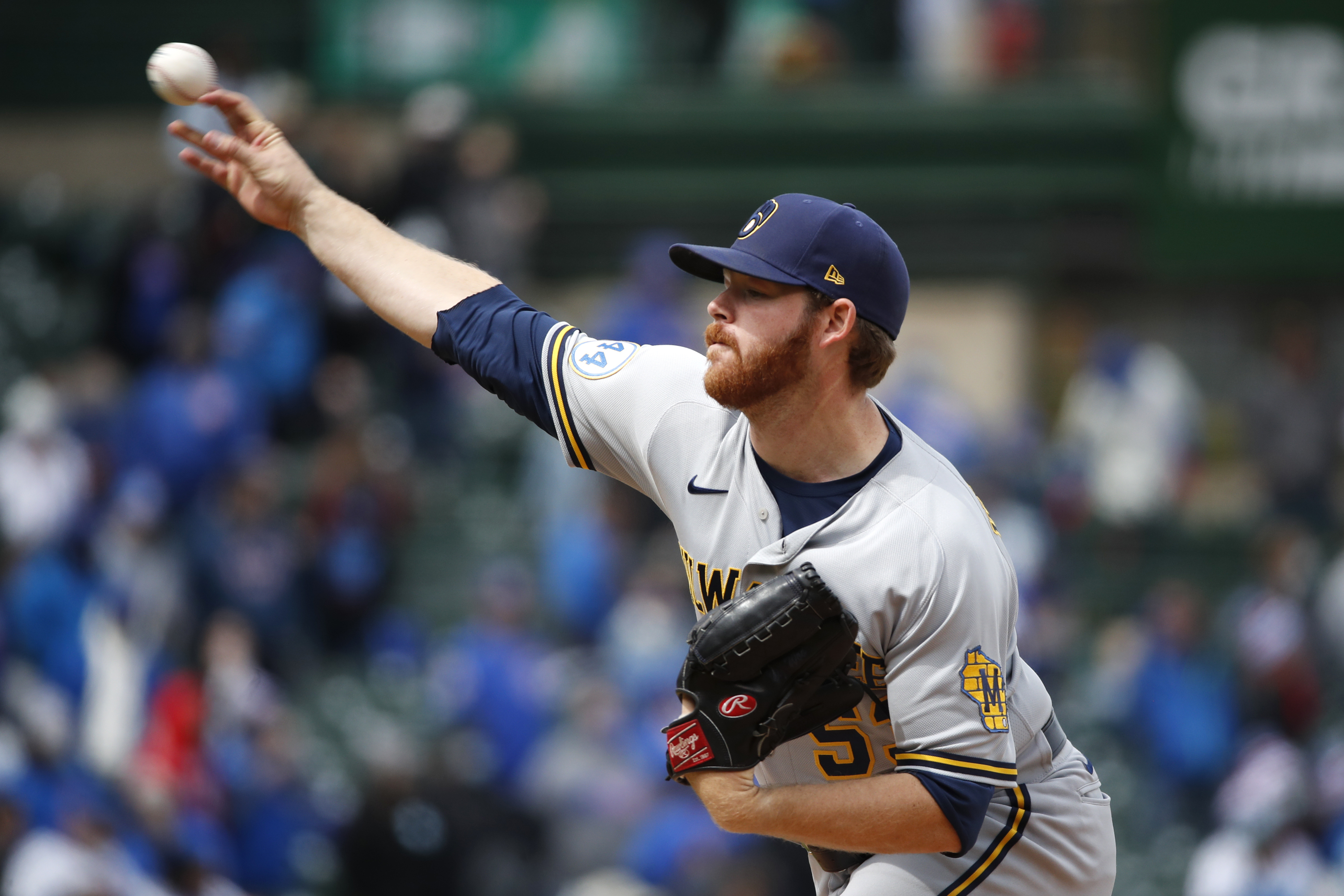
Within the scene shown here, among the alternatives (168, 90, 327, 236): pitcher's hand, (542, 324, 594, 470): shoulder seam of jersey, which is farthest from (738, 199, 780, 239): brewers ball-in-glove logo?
(168, 90, 327, 236): pitcher's hand

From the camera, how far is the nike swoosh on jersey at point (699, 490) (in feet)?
10.9

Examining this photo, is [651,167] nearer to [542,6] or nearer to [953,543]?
[542,6]

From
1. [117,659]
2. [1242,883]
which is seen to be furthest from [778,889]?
[117,659]

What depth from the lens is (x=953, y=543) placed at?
10.1 ft

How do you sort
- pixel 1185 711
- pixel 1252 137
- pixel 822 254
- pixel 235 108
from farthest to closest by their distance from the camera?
pixel 1252 137
pixel 1185 711
pixel 235 108
pixel 822 254

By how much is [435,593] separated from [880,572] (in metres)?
7.80

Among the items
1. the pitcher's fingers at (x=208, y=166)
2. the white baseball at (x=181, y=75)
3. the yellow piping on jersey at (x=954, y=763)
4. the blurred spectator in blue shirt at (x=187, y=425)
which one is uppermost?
the white baseball at (x=181, y=75)

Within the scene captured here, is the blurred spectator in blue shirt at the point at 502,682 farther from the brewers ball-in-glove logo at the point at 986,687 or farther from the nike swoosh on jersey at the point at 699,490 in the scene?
the brewers ball-in-glove logo at the point at 986,687

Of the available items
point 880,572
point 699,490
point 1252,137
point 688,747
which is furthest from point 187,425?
point 1252,137

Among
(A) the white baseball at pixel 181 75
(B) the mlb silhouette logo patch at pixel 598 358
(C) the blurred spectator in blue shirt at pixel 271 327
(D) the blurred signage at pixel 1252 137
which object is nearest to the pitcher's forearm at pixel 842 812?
(B) the mlb silhouette logo patch at pixel 598 358

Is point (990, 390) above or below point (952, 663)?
below

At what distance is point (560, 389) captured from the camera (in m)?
3.45

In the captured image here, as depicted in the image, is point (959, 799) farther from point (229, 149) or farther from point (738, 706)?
point (229, 149)

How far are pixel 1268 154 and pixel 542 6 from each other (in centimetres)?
597
